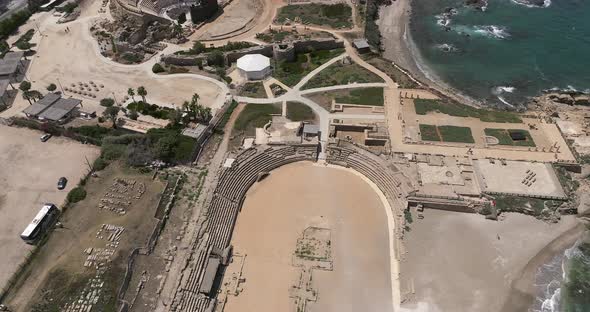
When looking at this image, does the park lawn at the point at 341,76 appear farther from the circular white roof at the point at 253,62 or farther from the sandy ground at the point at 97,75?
the sandy ground at the point at 97,75

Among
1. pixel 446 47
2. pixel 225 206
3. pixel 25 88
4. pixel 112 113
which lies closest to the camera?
pixel 225 206

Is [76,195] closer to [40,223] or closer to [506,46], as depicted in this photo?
[40,223]

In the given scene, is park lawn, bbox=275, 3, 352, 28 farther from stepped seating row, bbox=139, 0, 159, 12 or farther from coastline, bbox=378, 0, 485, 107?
stepped seating row, bbox=139, 0, 159, 12

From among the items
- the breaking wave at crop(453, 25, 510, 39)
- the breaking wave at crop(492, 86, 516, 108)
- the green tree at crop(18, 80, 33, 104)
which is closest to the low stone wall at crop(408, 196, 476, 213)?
the breaking wave at crop(492, 86, 516, 108)

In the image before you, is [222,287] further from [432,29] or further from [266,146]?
[432,29]

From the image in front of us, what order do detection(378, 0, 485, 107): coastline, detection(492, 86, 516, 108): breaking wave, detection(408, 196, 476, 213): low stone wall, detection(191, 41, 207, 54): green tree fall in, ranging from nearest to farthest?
detection(408, 196, 476, 213): low stone wall, detection(492, 86, 516, 108): breaking wave, detection(378, 0, 485, 107): coastline, detection(191, 41, 207, 54): green tree

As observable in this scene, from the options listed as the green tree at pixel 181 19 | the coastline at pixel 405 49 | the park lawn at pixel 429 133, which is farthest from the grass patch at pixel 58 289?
the green tree at pixel 181 19

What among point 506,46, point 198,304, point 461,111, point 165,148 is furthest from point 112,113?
point 506,46
